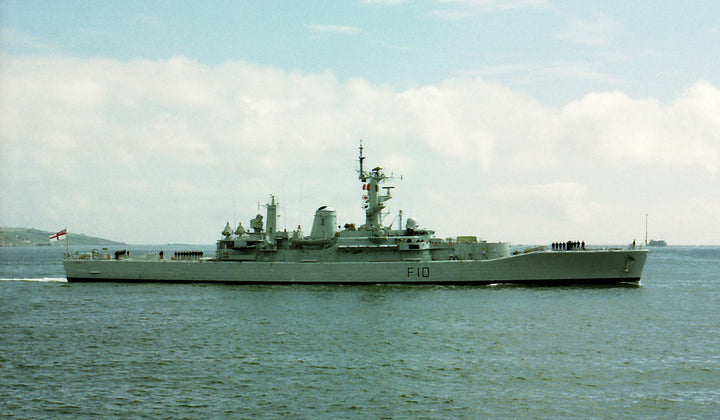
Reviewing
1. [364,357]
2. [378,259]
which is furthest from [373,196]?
[364,357]

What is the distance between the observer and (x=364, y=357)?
21016mm

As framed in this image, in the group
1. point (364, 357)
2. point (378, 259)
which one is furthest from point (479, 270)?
point (364, 357)

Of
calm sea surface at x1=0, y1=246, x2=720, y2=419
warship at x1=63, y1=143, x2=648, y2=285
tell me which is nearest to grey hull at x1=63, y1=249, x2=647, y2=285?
warship at x1=63, y1=143, x2=648, y2=285

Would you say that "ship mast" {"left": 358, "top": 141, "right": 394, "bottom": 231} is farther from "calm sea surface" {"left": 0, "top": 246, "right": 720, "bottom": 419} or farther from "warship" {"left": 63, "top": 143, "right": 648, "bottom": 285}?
"calm sea surface" {"left": 0, "top": 246, "right": 720, "bottom": 419}

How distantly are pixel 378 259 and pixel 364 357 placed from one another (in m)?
19.0

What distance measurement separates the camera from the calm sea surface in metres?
16.1

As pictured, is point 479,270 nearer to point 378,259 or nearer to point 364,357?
point 378,259

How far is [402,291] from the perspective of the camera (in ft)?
121

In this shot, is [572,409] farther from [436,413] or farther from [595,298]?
[595,298]

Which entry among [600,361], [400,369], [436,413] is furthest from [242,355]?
[600,361]

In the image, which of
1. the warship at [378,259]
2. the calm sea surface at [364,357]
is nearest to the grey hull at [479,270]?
the warship at [378,259]

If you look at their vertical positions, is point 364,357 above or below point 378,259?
below

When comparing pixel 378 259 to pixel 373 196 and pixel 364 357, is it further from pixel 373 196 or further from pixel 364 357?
pixel 364 357

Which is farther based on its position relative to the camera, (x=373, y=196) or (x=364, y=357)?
(x=373, y=196)
